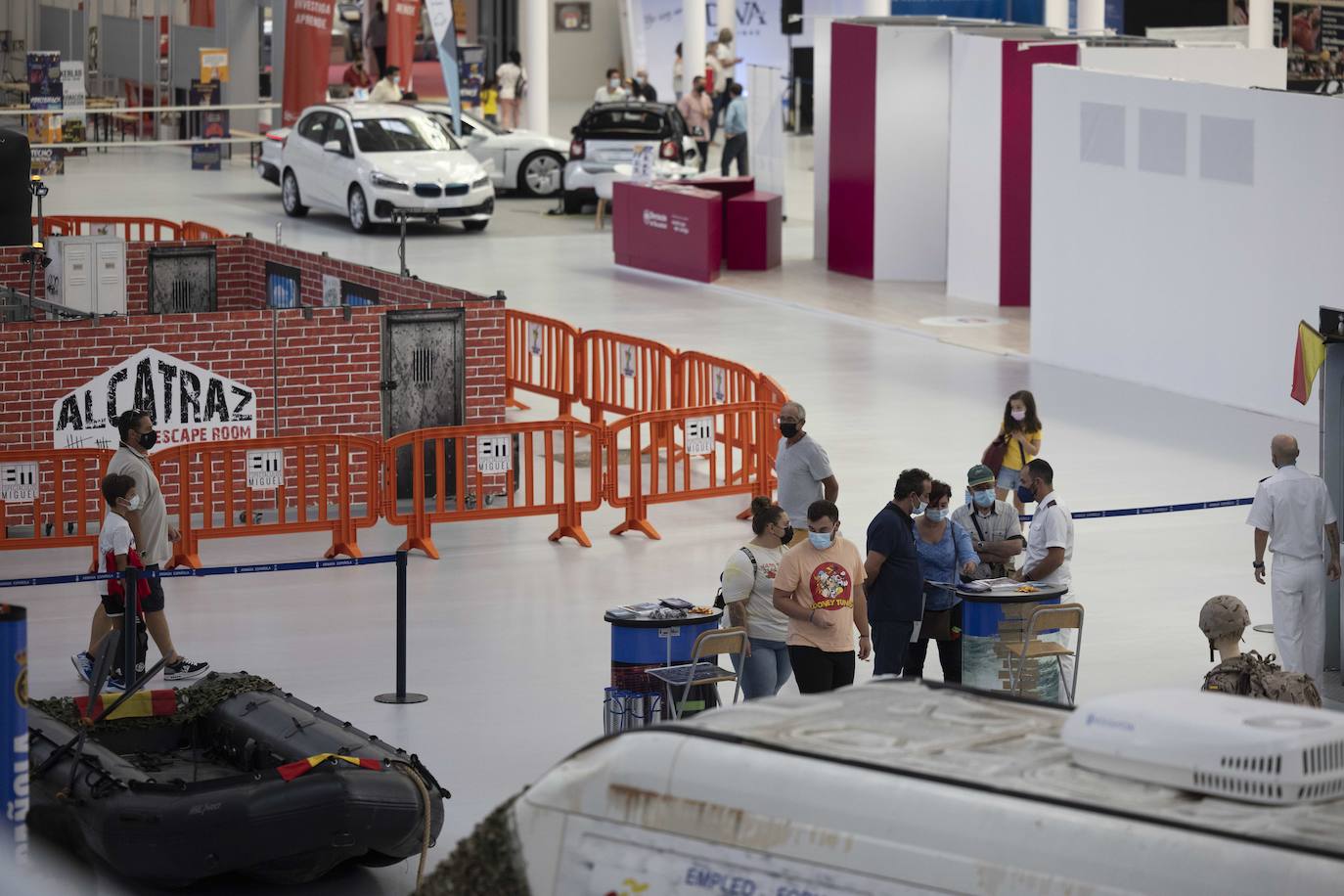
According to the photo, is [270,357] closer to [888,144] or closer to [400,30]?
[888,144]

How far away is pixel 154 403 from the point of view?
53.9 feet

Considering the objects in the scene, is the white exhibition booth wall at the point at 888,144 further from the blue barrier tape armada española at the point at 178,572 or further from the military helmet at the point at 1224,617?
the military helmet at the point at 1224,617

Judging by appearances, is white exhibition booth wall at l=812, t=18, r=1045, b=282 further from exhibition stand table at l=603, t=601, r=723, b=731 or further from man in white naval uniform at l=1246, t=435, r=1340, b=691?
exhibition stand table at l=603, t=601, r=723, b=731

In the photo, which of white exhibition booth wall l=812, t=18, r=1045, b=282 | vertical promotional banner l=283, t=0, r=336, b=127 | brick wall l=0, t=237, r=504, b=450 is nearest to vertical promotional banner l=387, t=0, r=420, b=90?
vertical promotional banner l=283, t=0, r=336, b=127

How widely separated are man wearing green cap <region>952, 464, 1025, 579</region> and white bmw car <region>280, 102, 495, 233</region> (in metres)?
20.1

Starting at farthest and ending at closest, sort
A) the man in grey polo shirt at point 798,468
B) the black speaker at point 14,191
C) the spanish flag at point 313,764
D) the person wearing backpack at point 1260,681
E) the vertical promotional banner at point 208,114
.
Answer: the vertical promotional banner at point 208,114 → the black speaker at point 14,191 → the man in grey polo shirt at point 798,468 → the spanish flag at point 313,764 → the person wearing backpack at point 1260,681

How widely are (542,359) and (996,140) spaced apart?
315 inches

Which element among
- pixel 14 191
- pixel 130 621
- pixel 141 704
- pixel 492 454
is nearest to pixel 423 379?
pixel 492 454

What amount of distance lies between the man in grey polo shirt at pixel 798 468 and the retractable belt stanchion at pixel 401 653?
2.90m

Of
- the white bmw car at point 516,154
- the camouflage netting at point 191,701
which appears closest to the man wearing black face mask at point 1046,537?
the camouflage netting at point 191,701

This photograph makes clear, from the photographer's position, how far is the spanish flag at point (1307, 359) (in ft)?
41.8

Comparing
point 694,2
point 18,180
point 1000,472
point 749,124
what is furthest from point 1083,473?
point 694,2

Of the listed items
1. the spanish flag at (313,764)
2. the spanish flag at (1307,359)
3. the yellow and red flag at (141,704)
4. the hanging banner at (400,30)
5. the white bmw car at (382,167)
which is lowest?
the yellow and red flag at (141,704)

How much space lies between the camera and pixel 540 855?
20.7 feet
